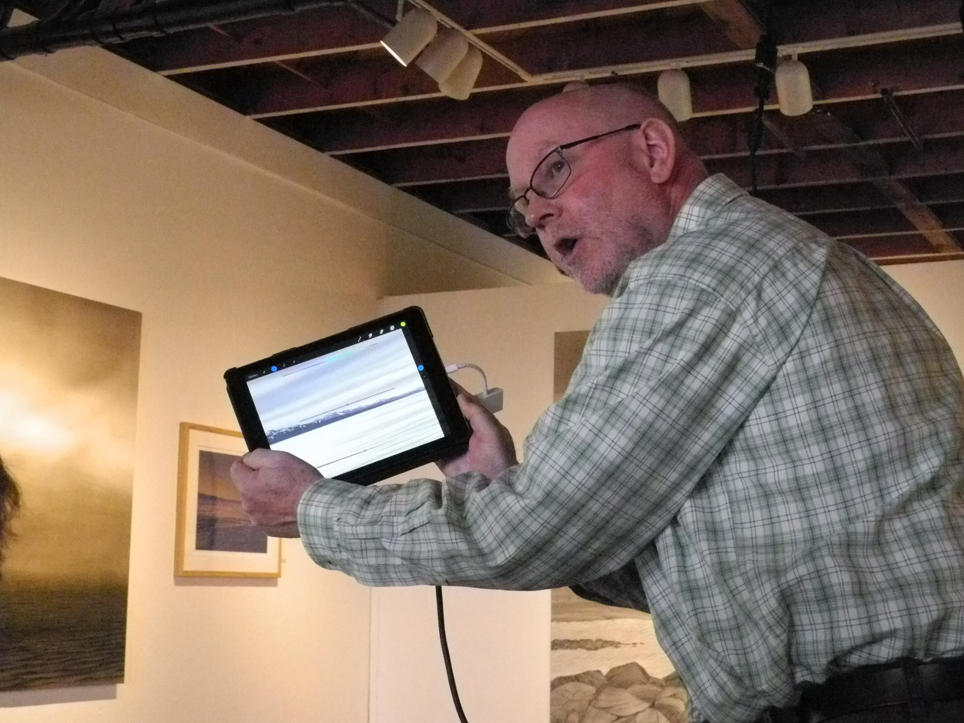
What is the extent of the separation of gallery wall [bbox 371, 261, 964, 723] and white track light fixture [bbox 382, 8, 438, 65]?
4.67 ft

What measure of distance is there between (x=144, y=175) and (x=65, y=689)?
5.15 ft

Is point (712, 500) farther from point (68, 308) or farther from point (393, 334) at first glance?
point (68, 308)

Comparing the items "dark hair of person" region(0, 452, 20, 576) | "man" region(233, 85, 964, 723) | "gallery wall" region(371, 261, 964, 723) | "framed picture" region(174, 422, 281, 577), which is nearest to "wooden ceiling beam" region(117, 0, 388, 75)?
"framed picture" region(174, 422, 281, 577)

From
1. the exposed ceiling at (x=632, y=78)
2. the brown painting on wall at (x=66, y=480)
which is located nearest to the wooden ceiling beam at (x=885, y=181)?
the exposed ceiling at (x=632, y=78)

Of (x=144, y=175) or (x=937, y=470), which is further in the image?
(x=144, y=175)

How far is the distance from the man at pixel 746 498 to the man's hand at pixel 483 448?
1.24 feet

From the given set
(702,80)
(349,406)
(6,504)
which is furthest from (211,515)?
(349,406)

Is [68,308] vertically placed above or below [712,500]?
above

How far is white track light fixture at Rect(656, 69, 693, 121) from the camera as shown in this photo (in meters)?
3.91

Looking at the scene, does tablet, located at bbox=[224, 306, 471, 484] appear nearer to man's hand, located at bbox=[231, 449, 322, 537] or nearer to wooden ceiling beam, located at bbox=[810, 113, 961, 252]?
man's hand, located at bbox=[231, 449, 322, 537]

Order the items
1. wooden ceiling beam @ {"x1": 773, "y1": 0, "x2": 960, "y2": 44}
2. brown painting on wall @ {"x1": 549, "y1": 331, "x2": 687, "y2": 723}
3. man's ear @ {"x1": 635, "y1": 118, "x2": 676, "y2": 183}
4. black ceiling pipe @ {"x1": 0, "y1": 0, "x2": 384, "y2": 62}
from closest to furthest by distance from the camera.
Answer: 1. man's ear @ {"x1": 635, "y1": 118, "x2": 676, "y2": 183}
2. black ceiling pipe @ {"x1": 0, "y1": 0, "x2": 384, "y2": 62}
3. wooden ceiling beam @ {"x1": 773, "y1": 0, "x2": 960, "y2": 44}
4. brown painting on wall @ {"x1": 549, "y1": 331, "x2": 687, "y2": 723}

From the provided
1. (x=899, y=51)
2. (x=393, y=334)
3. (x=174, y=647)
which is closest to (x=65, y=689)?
(x=174, y=647)

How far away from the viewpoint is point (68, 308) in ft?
11.9

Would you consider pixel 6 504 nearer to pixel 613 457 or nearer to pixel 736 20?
pixel 736 20
